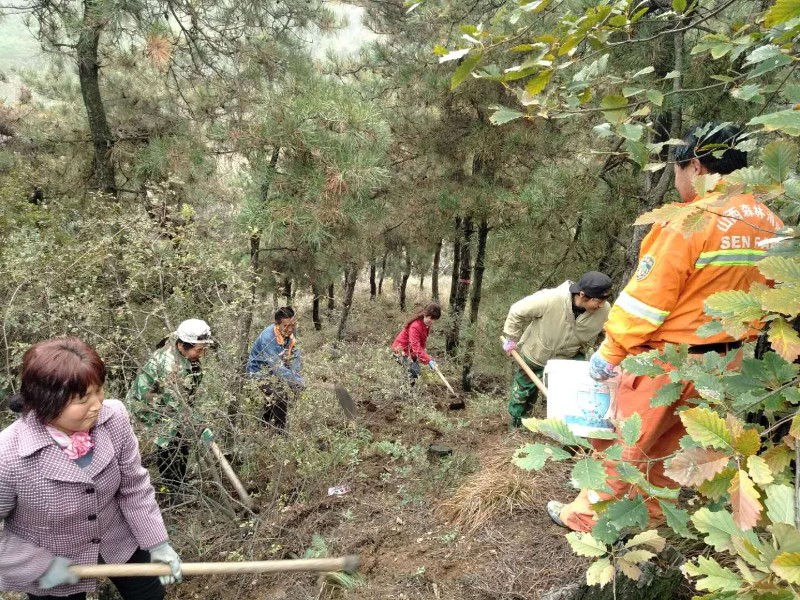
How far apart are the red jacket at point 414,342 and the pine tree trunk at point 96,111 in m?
4.64

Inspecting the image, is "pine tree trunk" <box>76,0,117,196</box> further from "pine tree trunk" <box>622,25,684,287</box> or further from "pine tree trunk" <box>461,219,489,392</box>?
"pine tree trunk" <box>622,25,684,287</box>

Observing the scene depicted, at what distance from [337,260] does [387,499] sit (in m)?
6.35

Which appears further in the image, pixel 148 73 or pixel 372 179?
pixel 148 73

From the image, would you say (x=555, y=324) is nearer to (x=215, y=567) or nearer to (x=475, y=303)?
(x=215, y=567)

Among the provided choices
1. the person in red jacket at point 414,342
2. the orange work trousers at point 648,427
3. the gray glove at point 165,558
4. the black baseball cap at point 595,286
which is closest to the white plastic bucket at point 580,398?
the orange work trousers at point 648,427

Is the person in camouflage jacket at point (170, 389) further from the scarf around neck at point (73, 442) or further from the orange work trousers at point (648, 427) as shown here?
the orange work trousers at point (648, 427)

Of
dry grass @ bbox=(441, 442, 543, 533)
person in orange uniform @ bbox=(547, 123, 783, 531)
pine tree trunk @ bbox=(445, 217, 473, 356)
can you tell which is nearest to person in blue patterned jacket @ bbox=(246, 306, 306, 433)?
dry grass @ bbox=(441, 442, 543, 533)

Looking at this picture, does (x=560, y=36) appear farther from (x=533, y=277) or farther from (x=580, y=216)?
(x=533, y=277)

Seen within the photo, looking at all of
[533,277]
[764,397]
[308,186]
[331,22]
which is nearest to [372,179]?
[308,186]

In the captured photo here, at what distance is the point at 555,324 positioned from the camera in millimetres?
4387

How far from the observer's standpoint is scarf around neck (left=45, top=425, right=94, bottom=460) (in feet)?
6.70

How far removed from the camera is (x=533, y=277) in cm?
744

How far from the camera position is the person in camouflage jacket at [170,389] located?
11.5 feet

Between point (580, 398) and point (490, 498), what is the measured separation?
1016 mm
